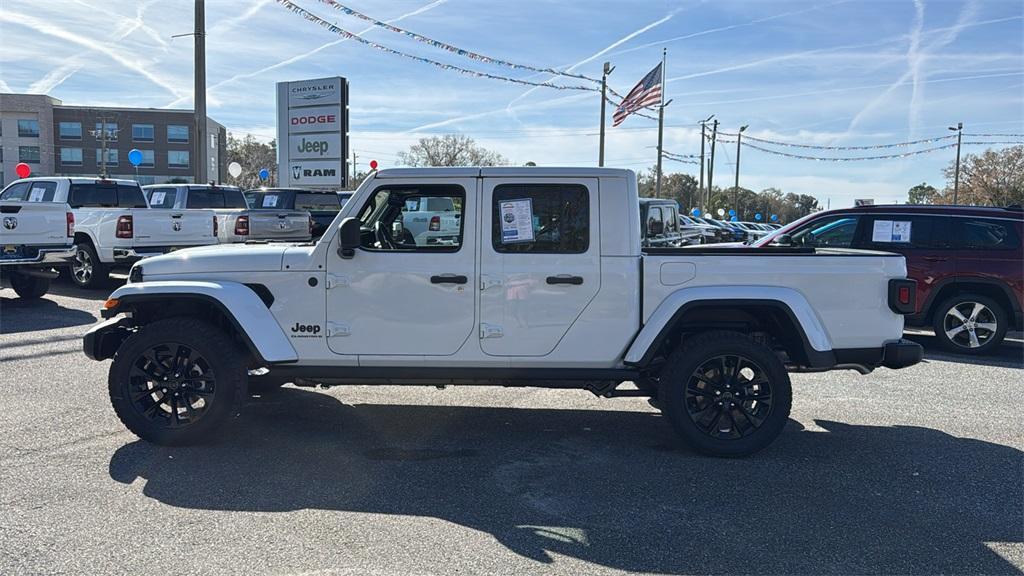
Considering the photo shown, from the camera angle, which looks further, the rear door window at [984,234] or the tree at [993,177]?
the tree at [993,177]

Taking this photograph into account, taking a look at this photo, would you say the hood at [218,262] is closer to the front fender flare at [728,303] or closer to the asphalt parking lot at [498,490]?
the asphalt parking lot at [498,490]

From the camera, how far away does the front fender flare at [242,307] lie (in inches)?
197

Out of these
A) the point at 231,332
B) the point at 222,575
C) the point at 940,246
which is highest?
the point at 940,246

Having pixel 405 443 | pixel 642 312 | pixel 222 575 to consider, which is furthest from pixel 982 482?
pixel 222 575

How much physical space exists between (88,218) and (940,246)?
13.1m

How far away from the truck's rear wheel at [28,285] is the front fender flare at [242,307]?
8572 millimetres

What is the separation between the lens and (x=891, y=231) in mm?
9609

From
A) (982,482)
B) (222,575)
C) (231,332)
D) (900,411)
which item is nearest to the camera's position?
(222,575)

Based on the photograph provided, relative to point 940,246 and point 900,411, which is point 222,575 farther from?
point 940,246

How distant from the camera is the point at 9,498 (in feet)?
13.8

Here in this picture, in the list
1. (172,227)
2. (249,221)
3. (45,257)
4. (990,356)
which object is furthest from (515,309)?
(172,227)

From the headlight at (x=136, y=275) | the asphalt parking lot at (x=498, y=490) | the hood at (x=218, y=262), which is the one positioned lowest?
the asphalt parking lot at (x=498, y=490)

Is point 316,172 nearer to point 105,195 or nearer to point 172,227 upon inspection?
point 105,195

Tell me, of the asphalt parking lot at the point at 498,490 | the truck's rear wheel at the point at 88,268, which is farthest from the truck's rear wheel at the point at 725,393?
the truck's rear wheel at the point at 88,268
